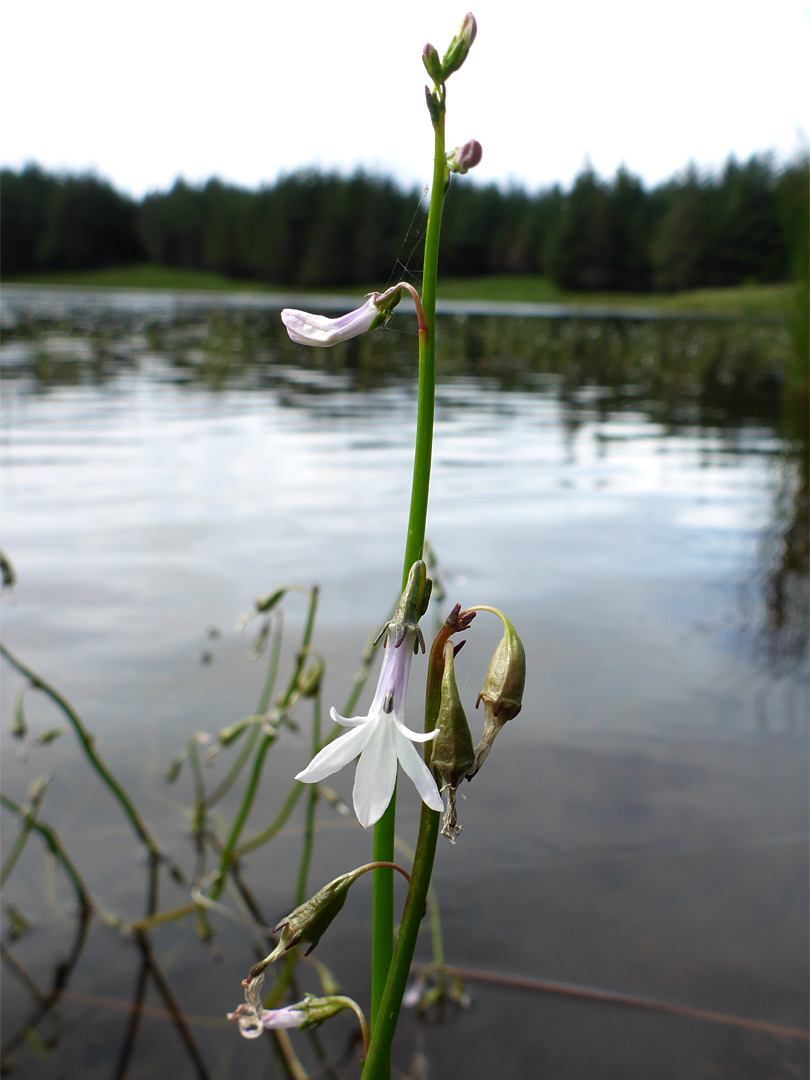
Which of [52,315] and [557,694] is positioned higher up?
[52,315]

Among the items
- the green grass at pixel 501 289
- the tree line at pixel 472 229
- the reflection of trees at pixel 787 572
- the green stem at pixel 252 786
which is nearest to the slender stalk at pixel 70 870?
the green stem at pixel 252 786

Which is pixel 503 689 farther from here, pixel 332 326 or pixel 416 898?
pixel 332 326

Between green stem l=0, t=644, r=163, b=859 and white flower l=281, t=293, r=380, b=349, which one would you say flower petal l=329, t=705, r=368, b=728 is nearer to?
white flower l=281, t=293, r=380, b=349

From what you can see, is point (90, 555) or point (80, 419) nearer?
point (90, 555)

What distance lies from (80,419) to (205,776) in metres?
10.2

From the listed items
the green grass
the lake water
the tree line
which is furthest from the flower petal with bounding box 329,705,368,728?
the tree line

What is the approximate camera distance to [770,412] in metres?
15.4

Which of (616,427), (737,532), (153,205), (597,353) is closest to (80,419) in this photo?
(616,427)

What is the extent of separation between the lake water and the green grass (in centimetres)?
4854

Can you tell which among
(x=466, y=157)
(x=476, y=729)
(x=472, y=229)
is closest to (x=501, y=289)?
(x=472, y=229)

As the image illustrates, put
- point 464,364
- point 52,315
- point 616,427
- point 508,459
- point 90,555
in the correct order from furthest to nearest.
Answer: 1. point 52,315
2. point 464,364
3. point 616,427
4. point 508,459
5. point 90,555

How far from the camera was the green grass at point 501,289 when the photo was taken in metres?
64.0

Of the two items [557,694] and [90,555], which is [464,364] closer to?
[90,555]

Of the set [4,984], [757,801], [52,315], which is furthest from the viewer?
[52,315]
